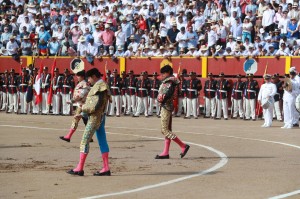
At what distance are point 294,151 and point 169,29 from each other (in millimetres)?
15558

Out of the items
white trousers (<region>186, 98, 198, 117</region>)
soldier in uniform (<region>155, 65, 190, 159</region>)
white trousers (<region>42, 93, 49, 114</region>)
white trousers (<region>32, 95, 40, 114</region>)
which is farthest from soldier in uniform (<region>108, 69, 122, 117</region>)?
soldier in uniform (<region>155, 65, 190, 159</region>)

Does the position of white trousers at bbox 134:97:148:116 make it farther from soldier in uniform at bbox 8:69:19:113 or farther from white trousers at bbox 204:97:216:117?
soldier in uniform at bbox 8:69:19:113

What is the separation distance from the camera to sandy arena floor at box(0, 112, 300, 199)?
12.4 m

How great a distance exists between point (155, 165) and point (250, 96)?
15.6 m

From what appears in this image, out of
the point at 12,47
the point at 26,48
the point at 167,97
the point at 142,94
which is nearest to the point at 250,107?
the point at 142,94

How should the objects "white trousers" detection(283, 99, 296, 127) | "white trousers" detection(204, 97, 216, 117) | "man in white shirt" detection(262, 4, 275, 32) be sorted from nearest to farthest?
1. "white trousers" detection(283, 99, 296, 127)
2. "man in white shirt" detection(262, 4, 275, 32)
3. "white trousers" detection(204, 97, 216, 117)

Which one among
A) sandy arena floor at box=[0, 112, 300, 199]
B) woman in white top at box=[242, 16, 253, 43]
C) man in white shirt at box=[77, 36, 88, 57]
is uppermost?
woman in white top at box=[242, 16, 253, 43]

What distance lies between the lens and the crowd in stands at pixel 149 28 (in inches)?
1217

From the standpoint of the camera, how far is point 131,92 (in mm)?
34281

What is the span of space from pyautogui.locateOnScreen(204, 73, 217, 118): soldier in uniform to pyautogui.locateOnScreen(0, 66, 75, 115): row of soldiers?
5.47 m

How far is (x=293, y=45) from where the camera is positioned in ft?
101

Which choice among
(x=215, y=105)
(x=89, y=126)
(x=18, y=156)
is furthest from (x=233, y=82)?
(x=89, y=126)

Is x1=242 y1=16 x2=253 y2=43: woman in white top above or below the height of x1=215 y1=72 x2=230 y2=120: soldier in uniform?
above

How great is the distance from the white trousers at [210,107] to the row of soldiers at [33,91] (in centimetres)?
546
